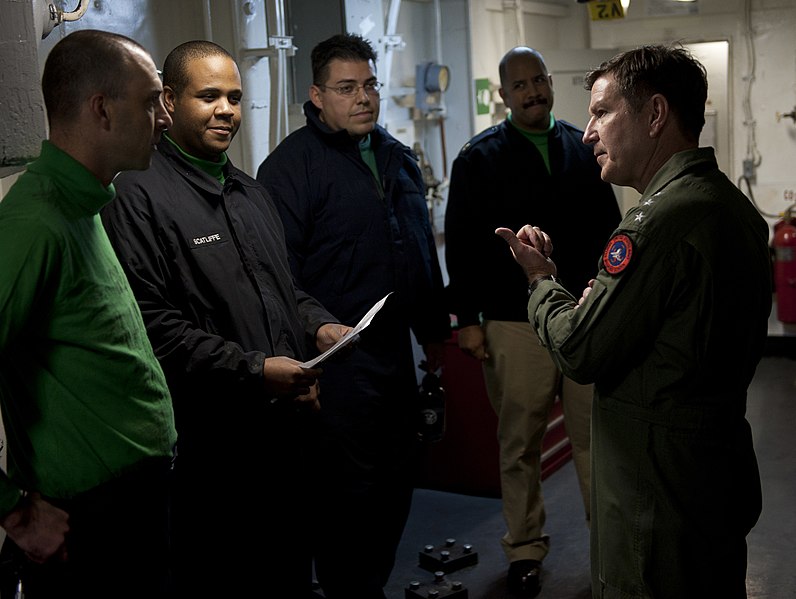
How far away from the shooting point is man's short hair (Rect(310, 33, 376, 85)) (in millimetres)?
3102

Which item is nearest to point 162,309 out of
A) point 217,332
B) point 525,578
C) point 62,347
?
point 217,332

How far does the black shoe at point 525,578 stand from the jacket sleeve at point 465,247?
0.87 metres

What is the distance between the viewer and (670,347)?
1.84 meters

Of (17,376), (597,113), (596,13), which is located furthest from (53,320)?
(596,13)

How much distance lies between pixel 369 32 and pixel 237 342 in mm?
2534

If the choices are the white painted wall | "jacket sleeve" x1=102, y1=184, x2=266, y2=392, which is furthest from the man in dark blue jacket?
the white painted wall

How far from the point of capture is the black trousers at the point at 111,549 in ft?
5.44

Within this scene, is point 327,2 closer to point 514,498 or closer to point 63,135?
point 514,498

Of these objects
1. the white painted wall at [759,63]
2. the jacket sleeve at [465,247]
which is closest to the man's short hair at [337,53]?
the jacket sleeve at [465,247]

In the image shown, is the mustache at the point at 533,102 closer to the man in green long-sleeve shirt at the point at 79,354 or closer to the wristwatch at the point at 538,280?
the wristwatch at the point at 538,280

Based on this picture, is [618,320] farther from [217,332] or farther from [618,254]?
[217,332]

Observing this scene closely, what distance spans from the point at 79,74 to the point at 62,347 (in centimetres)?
50

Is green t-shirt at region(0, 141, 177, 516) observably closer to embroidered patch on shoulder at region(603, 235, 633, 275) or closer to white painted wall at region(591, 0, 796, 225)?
embroidered patch on shoulder at region(603, 235, 633, 275)

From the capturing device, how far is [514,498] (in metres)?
3.31
